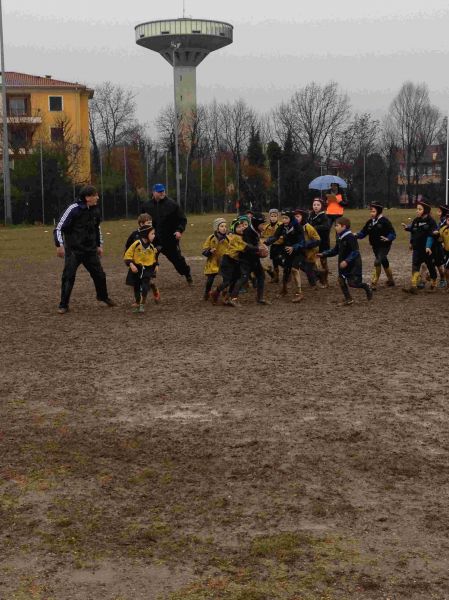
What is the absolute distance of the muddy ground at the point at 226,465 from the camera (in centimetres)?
418

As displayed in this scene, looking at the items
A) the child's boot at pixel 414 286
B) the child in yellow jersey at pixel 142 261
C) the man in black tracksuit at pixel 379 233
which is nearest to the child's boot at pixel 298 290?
the man in black tracksuit at pixel 379 233

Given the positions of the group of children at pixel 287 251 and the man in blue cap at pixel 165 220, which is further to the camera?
the man in blue cap at pixel 165 220

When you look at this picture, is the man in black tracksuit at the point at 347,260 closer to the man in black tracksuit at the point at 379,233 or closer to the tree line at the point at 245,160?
the man in black tracksuit at the point at 379,233

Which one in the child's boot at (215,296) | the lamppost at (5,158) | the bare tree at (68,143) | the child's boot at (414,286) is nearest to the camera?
the child's boot at (215,296)

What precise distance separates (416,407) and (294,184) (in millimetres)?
65436

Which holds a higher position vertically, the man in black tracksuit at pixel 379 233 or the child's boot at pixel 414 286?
the man in black tracksuit at pixel 379 233

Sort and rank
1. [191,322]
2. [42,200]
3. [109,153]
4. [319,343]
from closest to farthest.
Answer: [319,343]
[191,322]
[42,200]
[109,153]

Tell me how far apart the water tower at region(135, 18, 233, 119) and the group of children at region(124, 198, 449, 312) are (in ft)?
192

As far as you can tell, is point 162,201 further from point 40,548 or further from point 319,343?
point 40,548

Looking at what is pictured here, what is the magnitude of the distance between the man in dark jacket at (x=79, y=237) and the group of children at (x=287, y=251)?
555mm

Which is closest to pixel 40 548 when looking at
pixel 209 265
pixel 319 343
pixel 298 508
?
pixel 298 508

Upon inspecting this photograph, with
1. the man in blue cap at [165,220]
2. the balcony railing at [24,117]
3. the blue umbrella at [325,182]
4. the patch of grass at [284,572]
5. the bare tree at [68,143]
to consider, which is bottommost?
the patch of grass at [284,572]

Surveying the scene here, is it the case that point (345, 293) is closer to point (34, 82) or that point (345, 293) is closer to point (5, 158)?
point (5, 158)

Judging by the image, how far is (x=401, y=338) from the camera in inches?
413
